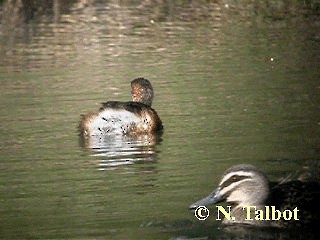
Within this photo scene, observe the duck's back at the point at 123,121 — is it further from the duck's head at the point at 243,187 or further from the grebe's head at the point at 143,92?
the duck's head at the point at 243,187

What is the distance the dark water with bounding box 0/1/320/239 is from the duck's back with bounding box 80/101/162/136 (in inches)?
6.3

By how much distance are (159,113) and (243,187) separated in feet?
21.0

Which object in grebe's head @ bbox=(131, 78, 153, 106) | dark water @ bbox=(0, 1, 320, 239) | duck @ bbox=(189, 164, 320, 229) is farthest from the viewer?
grebe's head @ bbox=(131, 78, 153, 106)

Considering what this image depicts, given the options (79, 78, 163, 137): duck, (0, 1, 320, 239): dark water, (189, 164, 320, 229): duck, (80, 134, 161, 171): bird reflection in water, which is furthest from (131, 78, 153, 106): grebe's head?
(189, 164, 320, 229): duck

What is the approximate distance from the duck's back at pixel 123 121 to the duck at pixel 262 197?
15.4ft

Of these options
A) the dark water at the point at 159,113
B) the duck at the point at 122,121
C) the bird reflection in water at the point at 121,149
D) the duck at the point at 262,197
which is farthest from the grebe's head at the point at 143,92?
the duck at the point at 262,197

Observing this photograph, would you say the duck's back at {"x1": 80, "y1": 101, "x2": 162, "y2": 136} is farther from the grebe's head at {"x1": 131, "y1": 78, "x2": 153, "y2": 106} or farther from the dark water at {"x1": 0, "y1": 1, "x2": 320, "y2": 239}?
the grebe's head at {"x1": 131, "y1": 78, "x2": 153, "y2": 106}

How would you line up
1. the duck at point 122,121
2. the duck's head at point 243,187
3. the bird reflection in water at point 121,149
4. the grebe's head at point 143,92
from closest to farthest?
the duck's head at point 243,187 < the bird reflection in water at point 121,149 < the duck at point 122,121 < the grebe's head at point 143,92

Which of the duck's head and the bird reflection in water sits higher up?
the duck's head

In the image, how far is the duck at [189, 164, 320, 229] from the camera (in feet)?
28.0

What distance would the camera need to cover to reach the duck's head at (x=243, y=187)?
344 inches

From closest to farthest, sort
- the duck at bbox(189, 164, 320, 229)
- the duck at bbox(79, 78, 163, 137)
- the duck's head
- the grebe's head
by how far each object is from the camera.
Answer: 1. the duck at bbox(189, 164, 320, 229)
2. the duck's head
3. the duck at bbox(79, 78, 163, 137)
4. the grebe's head

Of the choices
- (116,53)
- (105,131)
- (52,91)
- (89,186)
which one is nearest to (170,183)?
(89,186)

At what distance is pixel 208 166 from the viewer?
37.5 feet
